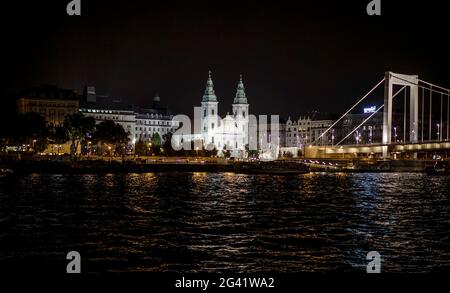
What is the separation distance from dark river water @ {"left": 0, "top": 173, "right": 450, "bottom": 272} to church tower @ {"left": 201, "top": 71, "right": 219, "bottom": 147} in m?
112

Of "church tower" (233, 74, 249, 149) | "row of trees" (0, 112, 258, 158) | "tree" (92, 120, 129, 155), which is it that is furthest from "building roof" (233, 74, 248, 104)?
"tree" (92, 120, 129, 155)

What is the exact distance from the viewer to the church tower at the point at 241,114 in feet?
513

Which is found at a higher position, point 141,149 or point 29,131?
point 29,131

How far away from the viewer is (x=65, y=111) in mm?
124750

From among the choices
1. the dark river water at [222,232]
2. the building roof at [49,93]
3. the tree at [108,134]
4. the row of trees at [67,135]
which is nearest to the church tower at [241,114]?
the row of trees at [67,135]

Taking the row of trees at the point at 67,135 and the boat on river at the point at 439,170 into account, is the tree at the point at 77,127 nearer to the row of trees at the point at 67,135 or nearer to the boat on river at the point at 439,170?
the row of trees at the point at 67,135

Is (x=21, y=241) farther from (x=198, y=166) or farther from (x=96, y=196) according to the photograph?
(x=198, y=166)

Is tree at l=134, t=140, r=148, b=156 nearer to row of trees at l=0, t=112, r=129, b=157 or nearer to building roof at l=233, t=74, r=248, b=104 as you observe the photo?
row of trees at l=0, t=112, r=129, b=157

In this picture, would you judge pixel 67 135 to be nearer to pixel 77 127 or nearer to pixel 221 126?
pixel 77 127

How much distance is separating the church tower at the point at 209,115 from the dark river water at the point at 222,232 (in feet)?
368

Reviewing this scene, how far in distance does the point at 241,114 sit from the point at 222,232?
439 feet

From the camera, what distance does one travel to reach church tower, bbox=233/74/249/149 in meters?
156

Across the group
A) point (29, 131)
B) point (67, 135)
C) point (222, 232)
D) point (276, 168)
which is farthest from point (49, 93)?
point (222, 232)

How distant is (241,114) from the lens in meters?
157
